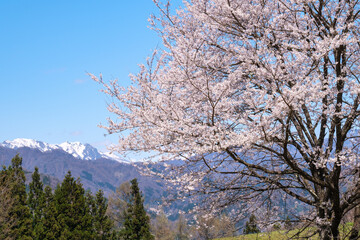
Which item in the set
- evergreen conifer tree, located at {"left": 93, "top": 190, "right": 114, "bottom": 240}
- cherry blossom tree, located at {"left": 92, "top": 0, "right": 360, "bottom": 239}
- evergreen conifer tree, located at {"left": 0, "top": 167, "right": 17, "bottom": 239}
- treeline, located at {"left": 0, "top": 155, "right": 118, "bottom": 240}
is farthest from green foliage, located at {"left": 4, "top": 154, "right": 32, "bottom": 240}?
cherry blossom tree, located at {"left": 92, "top": 0, "right": 360, "bottom": 239}

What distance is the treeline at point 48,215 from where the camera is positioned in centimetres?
2389

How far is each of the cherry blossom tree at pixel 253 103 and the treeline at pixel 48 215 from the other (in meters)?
20.2

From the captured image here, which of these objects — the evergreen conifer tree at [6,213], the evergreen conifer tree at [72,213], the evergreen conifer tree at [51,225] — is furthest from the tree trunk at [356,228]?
the evergreen conifer tree at [51,225]

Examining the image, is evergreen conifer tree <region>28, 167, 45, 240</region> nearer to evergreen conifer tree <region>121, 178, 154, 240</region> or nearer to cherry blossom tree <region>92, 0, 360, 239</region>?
evergreen conifer tree <region>121, 178, 154, 240</region>

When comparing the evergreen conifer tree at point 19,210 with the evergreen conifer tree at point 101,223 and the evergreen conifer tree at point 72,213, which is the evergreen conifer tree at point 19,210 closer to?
the evergreen conifer tree at point 72,213

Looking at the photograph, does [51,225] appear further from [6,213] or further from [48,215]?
[6,213]

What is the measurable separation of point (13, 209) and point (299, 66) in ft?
81.6

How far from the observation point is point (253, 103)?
16.9 feet

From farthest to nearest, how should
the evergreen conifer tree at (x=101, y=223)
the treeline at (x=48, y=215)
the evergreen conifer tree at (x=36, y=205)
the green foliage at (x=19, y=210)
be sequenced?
1. the evergreen conifer tree at (x=101, y=223)
2. the evergreen conifer tree at (x=36, y=205)
3. the green foliage at (x=19, y=210)
4. the treeline at (x=48, y=215)

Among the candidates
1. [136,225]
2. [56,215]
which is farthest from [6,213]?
[136,225]

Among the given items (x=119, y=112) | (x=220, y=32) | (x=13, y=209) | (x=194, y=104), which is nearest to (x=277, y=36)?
(x=220, y=32)

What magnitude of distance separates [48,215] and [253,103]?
2418 centimetres

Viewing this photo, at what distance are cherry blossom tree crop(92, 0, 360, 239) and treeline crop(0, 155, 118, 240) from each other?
2016 cm

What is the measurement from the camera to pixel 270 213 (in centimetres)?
679
